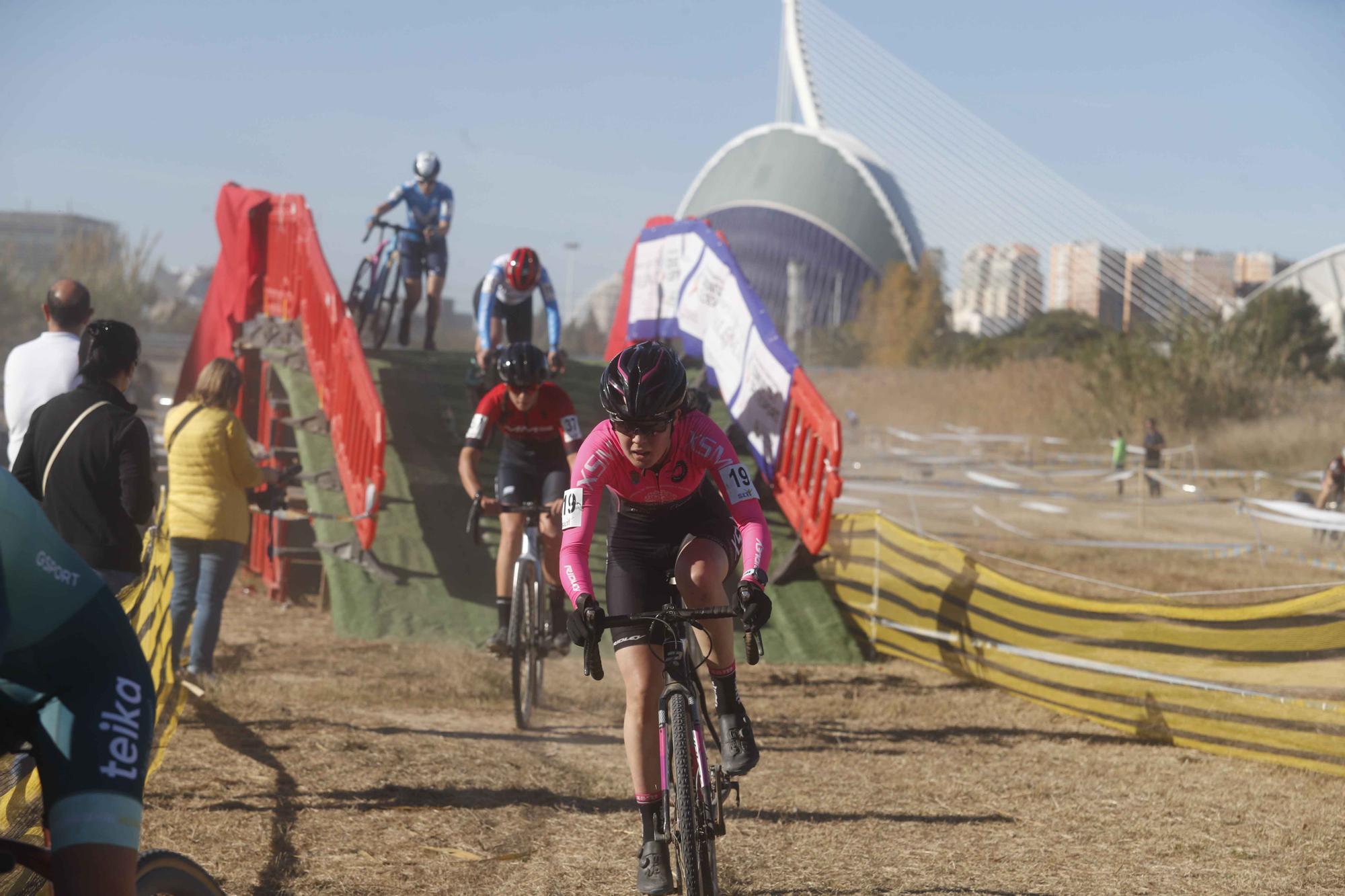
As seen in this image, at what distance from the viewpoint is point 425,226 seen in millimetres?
13523

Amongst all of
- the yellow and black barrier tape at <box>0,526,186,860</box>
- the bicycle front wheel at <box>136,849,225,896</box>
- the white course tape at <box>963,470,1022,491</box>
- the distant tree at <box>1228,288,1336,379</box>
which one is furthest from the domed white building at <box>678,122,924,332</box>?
the bicycle front wheel at <box>136,849,225,896</box>

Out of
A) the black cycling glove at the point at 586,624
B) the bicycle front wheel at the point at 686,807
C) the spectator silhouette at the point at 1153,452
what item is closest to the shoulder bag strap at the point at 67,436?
the black cycling glove at the point at 586,624

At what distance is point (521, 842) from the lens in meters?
5.46

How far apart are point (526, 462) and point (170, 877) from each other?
5.31 m

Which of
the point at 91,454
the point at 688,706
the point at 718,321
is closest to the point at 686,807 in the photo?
the point at 688,706

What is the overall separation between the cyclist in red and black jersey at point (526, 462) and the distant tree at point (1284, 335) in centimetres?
3471

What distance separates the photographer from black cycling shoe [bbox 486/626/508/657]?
24.8 ft

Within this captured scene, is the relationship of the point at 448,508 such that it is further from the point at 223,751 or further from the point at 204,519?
the point at 223,751

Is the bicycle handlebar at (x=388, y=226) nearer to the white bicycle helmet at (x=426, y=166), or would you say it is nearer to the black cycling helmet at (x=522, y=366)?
the white bicycle helmet at (x=426, y=166)

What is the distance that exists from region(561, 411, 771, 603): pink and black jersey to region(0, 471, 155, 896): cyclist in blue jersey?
7.25 feet

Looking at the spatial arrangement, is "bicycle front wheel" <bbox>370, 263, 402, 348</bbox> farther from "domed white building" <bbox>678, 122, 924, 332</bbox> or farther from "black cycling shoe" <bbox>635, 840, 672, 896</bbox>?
"domed white building" <bbox>678, 122, 924, 332</bbox>

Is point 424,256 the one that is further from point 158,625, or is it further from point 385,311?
point 158,625

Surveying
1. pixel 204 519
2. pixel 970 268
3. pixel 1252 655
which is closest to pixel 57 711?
pixel 204 519

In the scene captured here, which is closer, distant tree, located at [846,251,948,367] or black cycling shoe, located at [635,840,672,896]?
black cycling shoe, located at [635,840,672,896]
